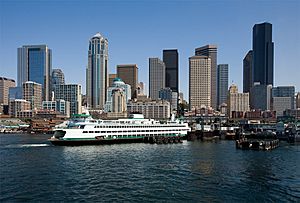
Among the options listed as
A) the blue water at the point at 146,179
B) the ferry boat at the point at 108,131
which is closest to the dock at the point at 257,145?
A: the blue water at the point at 146,179

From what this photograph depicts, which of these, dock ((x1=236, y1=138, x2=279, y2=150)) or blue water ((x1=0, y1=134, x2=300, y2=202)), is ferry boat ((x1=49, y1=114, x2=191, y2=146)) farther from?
dock ((x1=236, y1=138, x2=279, y2=150))

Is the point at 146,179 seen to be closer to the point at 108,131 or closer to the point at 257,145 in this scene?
the point at 257,145

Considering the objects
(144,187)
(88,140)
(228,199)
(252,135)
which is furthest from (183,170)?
(252,135)

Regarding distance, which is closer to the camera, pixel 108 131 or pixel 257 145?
pixel 257 145

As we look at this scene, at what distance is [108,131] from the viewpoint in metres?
97.9

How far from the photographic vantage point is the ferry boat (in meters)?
88.3

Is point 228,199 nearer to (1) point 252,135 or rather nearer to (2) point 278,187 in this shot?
(2) point 278,187

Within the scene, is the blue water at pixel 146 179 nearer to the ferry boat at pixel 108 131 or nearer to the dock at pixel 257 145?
the dock at pixel 257 145

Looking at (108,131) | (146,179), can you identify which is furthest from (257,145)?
(146,179)

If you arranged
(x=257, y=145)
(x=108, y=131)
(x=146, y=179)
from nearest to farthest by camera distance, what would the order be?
(x=146, y=179)
(x=257, y=145)
(x=108, y=131)

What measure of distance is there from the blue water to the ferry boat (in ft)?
73.3

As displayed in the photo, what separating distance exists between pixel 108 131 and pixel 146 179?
54204mm

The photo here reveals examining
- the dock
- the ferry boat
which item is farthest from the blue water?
the ferry boat

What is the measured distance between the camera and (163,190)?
128 ft
